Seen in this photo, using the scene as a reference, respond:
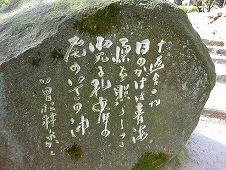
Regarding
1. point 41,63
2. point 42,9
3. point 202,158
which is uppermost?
point 42,9

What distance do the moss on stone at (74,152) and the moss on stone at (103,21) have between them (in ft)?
3.67

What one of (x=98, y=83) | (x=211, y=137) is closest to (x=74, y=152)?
(x=98, y=83)

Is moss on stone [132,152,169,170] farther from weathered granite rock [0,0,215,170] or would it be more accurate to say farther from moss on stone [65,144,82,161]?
moss on stone [65,144,82,161]

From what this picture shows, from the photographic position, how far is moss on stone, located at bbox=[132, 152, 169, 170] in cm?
323

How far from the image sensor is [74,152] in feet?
10.1

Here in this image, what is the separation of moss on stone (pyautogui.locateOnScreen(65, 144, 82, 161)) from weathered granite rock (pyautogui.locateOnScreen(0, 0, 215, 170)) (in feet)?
0.03

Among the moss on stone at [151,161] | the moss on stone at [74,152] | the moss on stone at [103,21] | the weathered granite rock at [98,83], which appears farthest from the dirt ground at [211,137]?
the moss on stone at [103,21]

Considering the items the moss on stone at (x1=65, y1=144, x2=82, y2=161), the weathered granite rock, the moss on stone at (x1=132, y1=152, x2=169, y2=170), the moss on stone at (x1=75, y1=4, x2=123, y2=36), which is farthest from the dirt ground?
the moss on stone at (x1=75, y1=4, x2=123, y2=36)

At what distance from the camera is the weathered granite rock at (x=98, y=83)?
270 cm

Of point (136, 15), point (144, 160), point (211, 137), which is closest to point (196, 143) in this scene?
point (211, 137)

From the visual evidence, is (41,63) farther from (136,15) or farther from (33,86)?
(136,15)

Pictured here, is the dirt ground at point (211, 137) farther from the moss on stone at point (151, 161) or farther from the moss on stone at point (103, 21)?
the moss on stone at point (103, 21)

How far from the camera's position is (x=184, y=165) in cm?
391

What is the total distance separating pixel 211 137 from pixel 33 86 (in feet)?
10.0
